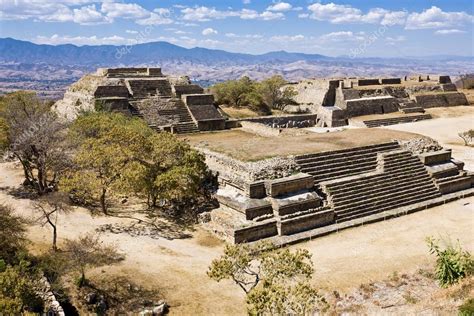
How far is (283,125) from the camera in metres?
29.0

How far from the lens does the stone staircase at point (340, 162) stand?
15711mm

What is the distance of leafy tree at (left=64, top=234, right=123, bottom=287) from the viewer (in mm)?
10078

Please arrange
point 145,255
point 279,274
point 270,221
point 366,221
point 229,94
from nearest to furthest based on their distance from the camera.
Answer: point 279,274, point 145,255, point 270,221, point 366,221, point 229,94

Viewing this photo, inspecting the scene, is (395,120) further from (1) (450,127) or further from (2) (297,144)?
(2) (297,144)

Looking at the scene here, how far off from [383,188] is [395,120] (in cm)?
1821

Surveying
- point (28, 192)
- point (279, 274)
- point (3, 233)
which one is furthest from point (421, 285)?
point (28, 192)

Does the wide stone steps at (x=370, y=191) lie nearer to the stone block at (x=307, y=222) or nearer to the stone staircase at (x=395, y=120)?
the stone block at (x=307, y=222)

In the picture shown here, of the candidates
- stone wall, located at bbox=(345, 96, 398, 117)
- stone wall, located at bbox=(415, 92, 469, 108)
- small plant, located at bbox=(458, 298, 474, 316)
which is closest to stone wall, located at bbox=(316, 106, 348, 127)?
stone wall, located at bbox=(345, 96, 398, 117)

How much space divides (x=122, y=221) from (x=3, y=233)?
450 cm

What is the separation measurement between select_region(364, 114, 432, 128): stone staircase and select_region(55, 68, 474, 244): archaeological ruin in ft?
25.6

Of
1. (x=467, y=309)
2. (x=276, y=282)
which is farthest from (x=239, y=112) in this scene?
(x=467, y=309)

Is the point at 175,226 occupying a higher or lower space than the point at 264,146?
lower

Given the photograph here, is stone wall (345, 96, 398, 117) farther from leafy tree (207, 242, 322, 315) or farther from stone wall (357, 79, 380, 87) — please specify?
leafy tree (207, 242, 322, 315)

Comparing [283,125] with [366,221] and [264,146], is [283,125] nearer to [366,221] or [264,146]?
[264,146]
